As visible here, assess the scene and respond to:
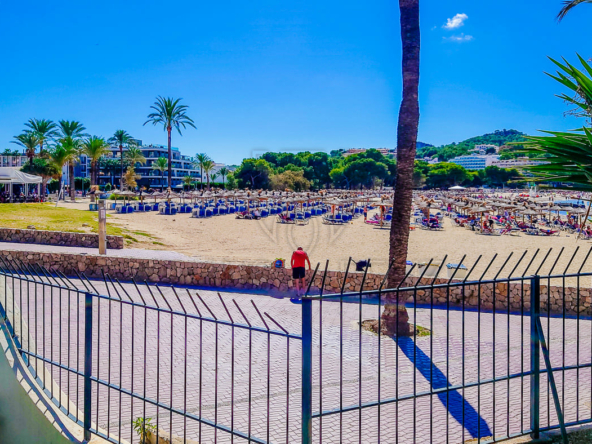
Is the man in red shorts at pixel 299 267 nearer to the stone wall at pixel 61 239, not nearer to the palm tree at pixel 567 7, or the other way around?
the palm tree at pixel 567 7

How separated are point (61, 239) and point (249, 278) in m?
10.1

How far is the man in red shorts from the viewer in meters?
10.9

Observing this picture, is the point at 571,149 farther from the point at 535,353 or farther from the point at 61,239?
the point at 61,239

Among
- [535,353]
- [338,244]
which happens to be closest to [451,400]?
[535,353]

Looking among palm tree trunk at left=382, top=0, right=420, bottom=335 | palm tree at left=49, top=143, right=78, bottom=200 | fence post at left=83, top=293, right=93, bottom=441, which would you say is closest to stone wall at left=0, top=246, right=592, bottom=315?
palm tree trunk at left=382, top=0, right=420, bottom=335

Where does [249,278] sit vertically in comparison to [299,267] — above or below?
below

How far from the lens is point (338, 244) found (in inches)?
906

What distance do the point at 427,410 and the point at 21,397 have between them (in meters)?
4.04

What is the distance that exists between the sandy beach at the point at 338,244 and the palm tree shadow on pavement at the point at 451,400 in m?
7.53

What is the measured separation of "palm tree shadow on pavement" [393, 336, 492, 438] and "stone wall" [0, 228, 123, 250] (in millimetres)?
13564

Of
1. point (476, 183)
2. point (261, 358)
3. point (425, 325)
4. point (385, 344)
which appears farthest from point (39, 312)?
point (476, 183)

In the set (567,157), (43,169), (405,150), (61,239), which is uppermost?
(43,169)

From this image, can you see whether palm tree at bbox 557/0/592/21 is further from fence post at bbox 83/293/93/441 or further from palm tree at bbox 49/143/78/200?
palm tree at bbox 49/143/78/200

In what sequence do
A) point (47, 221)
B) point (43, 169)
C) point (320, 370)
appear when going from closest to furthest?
point (320, 370) → point (47, 221) → point (43, 169)
